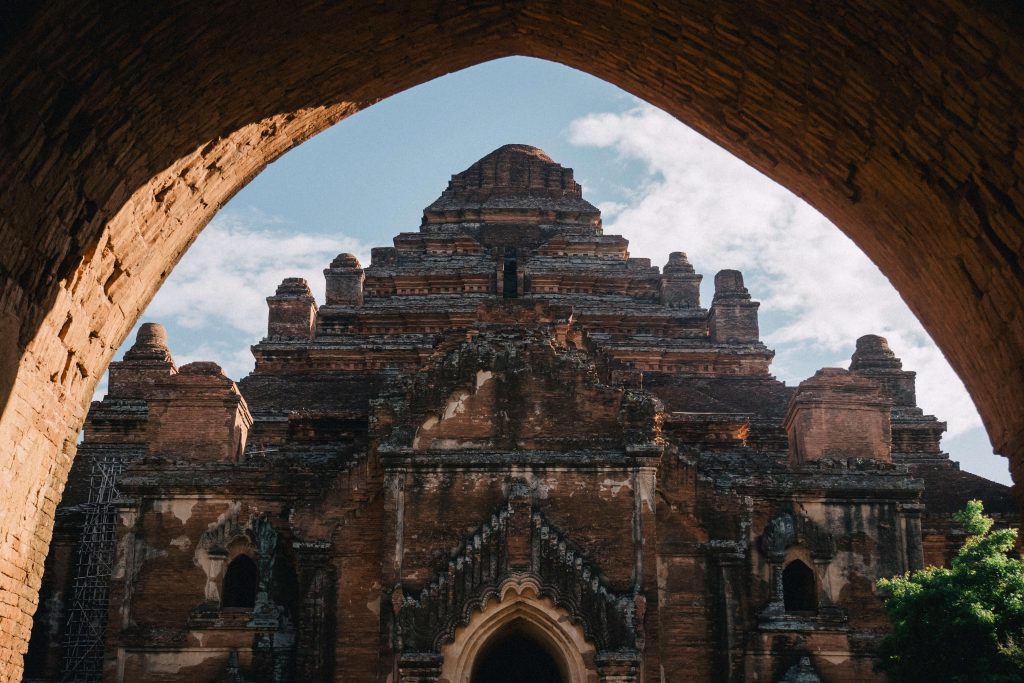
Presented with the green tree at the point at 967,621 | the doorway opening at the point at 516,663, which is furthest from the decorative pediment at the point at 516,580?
the green tree at the point at 967,621

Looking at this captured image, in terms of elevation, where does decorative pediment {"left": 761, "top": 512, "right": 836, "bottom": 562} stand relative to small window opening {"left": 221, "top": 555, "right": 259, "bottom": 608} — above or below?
above

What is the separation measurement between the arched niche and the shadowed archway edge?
34.7 ft

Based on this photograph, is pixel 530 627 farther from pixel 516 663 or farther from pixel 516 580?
pixel 516 663

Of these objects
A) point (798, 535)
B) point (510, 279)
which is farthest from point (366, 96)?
point (510, 279)

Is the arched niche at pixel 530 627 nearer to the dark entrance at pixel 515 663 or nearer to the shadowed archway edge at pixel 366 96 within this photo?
the dark entrance at pixel 515 663

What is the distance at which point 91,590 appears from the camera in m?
21.3

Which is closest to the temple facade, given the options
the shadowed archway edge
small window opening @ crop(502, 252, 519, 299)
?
small window opening @ crop(502, 252, 519, 299)

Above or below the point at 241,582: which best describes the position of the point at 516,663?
below

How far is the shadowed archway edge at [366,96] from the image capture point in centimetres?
499

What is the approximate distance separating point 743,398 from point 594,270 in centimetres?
690

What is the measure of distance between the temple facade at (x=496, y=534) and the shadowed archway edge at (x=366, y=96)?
1077 centimetres

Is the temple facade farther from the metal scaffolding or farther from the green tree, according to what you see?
the green tree

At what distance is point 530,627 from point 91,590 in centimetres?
886

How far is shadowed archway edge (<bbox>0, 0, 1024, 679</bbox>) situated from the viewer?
16.4 ft
